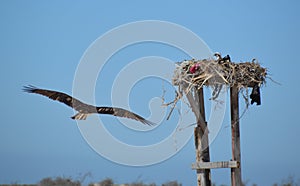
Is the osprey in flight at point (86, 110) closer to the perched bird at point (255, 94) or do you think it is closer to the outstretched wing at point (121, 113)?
the outstretched wing at point (121, 113)

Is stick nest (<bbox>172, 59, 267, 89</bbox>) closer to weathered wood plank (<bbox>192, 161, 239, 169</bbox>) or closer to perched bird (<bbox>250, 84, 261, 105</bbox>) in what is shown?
perched bird (<bbox>250, 84, 261, 105</bbox>)

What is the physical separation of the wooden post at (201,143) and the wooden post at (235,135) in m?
0.55

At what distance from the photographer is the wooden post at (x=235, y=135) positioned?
11125 mm

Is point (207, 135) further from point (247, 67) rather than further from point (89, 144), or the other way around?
point (89, 144)

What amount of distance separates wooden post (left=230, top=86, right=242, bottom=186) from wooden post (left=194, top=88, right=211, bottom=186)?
21.6 inches

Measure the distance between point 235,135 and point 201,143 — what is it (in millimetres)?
675

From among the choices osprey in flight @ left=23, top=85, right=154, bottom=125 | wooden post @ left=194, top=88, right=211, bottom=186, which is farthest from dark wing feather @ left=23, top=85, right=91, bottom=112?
wooden post @ left=194, top=88, right=211, bottom=186

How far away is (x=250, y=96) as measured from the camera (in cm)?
1134

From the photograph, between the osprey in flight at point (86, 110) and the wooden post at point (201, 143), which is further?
the osprey in flight at point (86, 110)

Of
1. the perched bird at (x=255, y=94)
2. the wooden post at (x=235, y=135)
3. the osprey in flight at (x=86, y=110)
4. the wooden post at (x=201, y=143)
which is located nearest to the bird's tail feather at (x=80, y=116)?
the osprey in flight at (x=86, y=110)

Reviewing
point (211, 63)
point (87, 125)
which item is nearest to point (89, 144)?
point (87, 125)

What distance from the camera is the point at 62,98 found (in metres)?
14.2

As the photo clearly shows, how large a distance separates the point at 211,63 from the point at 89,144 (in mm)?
3463

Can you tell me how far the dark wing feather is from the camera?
1392 cm
